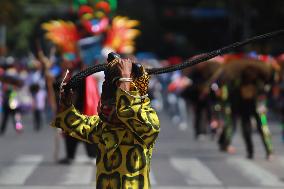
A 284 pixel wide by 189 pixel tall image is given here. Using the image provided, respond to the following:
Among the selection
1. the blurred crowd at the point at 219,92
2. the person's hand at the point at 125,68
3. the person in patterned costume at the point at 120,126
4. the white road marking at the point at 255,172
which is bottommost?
the white road marking at the point at 255,172

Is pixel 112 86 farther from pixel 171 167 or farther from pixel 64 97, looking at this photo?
pixel 171 167

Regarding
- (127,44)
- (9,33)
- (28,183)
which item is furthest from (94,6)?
(9,33)

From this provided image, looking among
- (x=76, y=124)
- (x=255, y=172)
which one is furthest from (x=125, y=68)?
(x=255, y=172)

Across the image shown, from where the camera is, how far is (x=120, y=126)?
21.2 ft

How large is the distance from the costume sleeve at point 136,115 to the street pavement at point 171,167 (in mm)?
5514

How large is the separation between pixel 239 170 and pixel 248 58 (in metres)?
3.06

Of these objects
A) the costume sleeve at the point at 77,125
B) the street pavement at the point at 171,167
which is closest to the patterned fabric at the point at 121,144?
the costume sleeve at the point at 77,125

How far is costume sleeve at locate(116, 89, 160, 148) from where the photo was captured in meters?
6.21

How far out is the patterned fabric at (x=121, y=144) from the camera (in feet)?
20.7

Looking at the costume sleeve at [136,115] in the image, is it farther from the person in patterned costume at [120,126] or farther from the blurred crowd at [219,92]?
the blurred crowd at [219,92]

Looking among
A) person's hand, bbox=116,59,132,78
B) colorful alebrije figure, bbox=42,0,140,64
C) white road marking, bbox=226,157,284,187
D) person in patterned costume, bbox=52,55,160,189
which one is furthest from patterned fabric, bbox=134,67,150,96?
colorful alebrije figure, bbox=42,0,140,64

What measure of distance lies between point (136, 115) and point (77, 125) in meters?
0.63

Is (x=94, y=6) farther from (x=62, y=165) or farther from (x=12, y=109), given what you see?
(x=62, y=165)

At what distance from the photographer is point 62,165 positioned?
1458 cm
